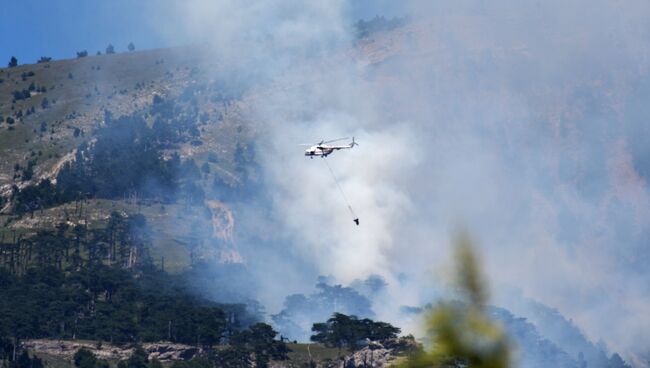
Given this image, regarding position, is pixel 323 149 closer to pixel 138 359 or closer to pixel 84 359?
pixel 138 359

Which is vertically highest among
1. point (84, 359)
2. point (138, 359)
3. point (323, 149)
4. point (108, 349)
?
point (108, 349)

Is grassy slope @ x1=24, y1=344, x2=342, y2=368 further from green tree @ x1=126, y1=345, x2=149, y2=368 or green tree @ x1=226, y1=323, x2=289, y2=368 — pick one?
green tree @ x1=126, y1=345, x2=149, y2=368

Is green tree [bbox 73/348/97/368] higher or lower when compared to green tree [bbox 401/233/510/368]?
higher

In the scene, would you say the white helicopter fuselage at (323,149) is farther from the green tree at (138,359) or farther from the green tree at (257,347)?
the green tree at (138,359)

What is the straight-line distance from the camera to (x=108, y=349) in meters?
172

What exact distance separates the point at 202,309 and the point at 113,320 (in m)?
14.5

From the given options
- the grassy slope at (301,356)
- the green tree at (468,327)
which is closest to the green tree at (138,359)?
the grassy slope at (301,356)

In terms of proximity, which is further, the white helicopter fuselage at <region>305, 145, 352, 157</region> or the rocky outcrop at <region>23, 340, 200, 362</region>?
the rocky outcrop at <region>23, 340, 200, 362</region>

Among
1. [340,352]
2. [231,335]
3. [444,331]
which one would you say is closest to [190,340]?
[231,335]

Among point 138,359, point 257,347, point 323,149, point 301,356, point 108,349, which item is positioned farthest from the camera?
→ point 301,356

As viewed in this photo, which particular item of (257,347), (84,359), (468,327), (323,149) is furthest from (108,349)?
(468,327)

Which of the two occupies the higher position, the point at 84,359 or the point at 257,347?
the point at 257,347

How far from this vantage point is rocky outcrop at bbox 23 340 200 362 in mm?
168750

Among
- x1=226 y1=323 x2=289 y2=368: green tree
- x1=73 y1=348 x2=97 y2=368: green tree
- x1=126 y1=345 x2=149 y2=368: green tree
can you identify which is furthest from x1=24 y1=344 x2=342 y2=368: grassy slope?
x1=126 y1=345 x2=149 y2=368: green tree
